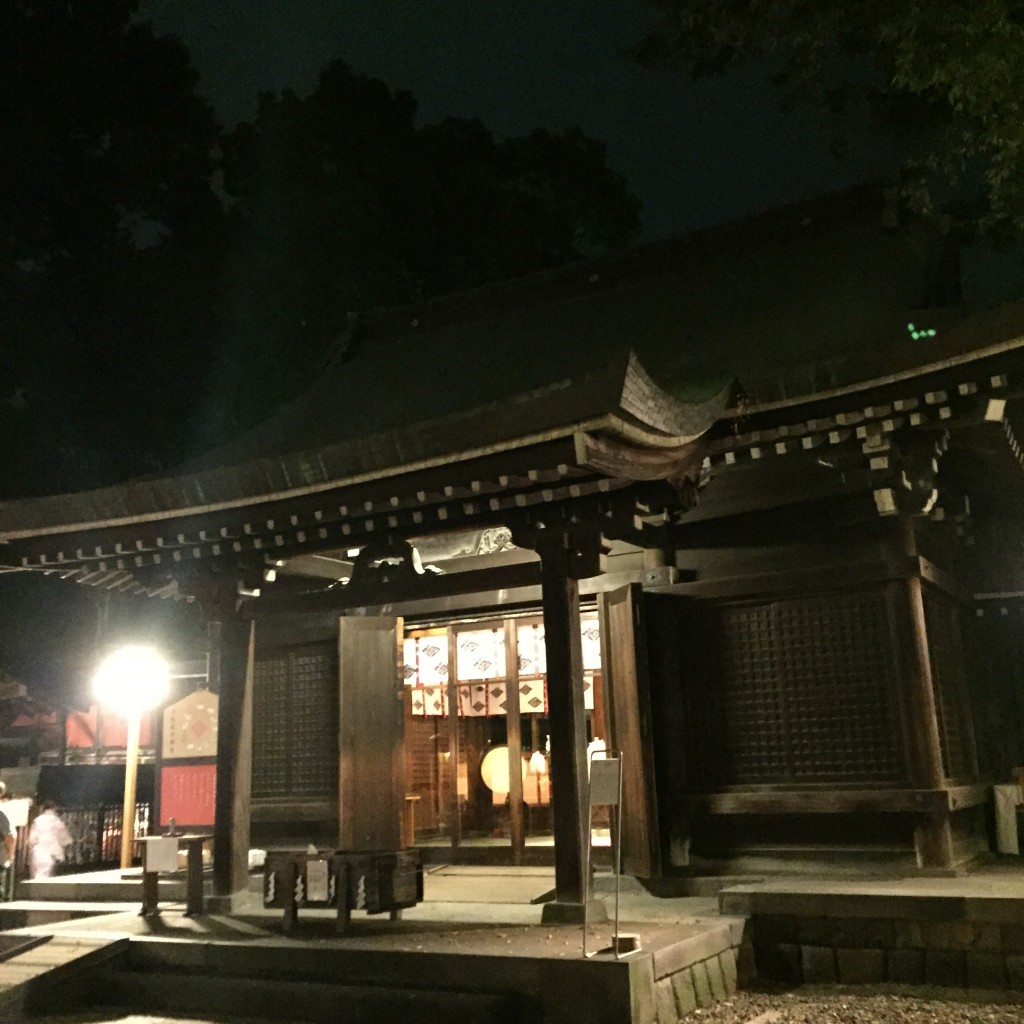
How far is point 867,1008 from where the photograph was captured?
5.95 metres

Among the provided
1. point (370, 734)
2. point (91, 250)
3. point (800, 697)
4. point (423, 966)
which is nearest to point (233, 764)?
point (370, 734)

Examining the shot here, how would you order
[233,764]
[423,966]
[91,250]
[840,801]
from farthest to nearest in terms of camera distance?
[91,250] < [233,764] < [840,801] < [423,966]

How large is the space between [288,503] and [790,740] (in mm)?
4555

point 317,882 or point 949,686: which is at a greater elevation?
point 949,686

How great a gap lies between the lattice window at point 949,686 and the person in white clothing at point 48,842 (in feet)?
39.1

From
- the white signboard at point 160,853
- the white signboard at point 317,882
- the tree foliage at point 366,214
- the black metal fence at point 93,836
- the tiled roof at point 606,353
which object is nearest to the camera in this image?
the tiled roof at point 606,353

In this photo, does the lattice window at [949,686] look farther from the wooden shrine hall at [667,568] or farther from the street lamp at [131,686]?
the street lamp at [131,686]

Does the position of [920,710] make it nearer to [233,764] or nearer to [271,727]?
[233,764]

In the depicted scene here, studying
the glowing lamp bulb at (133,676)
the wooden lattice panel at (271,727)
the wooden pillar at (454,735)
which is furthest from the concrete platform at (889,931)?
the glowing lamp bulb at (133,676)

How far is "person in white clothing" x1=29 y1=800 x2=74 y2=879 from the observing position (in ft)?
45.2

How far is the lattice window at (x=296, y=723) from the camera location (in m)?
10.5

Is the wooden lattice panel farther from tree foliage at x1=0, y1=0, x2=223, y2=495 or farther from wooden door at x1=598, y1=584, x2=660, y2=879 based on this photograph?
tree foliage at x1=0, y1=0, x2=223, y2=495

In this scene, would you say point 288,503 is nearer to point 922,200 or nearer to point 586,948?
point 586,948

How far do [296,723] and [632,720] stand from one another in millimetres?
4122
